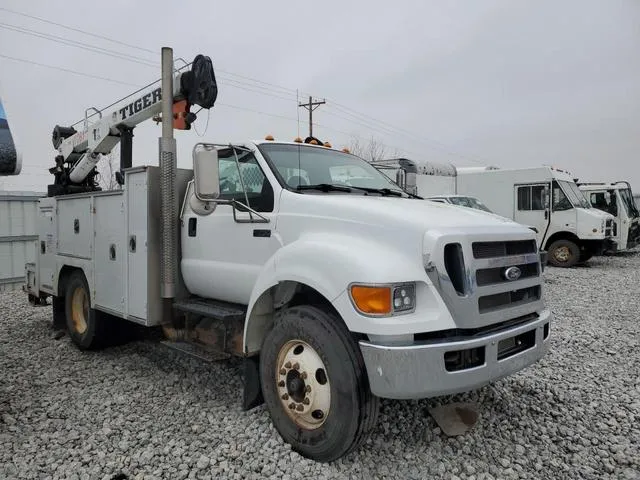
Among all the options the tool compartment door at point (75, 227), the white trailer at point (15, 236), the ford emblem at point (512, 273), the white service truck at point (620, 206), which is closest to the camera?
the ford emblem at point (512, 273)

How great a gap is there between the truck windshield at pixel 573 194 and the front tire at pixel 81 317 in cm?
1280

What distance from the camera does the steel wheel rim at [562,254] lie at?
1397 cm

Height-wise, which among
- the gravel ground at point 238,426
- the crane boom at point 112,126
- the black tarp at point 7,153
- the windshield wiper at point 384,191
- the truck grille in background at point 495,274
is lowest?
the gravel ground at point 238,426

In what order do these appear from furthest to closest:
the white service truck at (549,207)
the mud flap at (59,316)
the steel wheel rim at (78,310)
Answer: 1. the white service truck at (549,207)
2. the mud flap at (59,316)
3. the steel wheel rim at (78,310)

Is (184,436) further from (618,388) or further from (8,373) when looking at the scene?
(618,388)

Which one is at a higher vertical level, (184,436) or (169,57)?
(169,57)

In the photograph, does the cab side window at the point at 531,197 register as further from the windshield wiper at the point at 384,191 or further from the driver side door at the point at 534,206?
the windshield wiper at the point at 384,191

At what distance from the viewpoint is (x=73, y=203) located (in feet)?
18.7

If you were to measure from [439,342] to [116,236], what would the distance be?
138 inches

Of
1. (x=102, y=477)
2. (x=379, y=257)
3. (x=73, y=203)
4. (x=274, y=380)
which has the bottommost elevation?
(x=102, y=477)

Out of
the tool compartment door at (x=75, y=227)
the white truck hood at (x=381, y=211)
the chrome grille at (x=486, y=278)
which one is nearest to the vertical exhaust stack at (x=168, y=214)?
the white truck hood at (x=381, y=211)

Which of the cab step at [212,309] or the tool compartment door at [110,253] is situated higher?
the tool compartment door at [110,253]

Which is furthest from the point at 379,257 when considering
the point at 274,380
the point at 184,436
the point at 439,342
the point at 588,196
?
the point at 588,196

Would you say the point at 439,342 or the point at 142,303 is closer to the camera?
the point at 439,342
